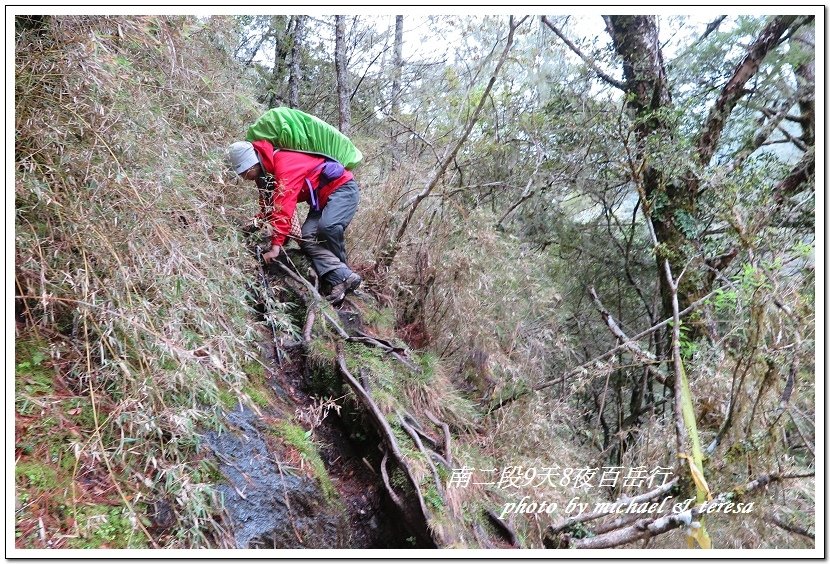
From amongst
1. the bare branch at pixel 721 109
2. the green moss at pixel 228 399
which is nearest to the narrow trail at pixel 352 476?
the green moss at pixel 228 399

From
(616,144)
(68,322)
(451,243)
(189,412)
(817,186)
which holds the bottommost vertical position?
(189,412)

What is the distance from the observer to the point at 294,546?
1.92 meters

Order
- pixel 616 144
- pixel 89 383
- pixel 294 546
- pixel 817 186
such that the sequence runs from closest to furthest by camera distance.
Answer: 1. pixel 89 383
2. pixel 294 546
3. pixel 817 186
4. pixel 616 144

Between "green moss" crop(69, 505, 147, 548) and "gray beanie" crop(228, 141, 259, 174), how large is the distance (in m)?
2.06

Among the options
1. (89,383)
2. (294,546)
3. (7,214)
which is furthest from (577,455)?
(7,214)

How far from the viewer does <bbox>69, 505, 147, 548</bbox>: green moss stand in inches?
57.0

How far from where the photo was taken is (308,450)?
2.29m

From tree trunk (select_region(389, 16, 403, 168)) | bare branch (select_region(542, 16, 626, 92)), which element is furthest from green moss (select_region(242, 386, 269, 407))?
bare branch (select_region(542, 16, 626, 92))

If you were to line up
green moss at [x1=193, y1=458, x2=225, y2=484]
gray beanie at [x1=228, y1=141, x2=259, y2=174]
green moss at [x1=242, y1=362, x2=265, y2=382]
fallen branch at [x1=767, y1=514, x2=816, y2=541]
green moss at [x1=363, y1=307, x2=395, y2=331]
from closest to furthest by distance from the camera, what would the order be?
1. green moss at [x1=193, y1=458, x2=225, y2=484]
2. fallen branch at [x1=767, y1=514, x2=816, y2=541]
3. green moss at [x1=242, y1=362, x2=265, y2=382]
4. gray beanie at [x1=228, y1=141, x2=259, y2=174]
5. green moss at [x1=363, y1=307, x2=395, y2=331]

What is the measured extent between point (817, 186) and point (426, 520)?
2.42 meters

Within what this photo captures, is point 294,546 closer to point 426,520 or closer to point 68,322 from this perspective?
point 426,520

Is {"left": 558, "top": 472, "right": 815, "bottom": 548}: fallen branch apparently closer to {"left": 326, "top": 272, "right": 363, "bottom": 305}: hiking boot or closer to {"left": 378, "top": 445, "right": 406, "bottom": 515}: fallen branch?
{"left": 378, "top": 445, "right": 406, "bottom": 515}: fallen branch

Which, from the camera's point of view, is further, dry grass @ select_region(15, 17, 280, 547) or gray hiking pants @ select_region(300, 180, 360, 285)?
gray hiking pants @ select_region(300, 180, 360, 285)

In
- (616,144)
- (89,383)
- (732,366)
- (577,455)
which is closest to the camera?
(89,383)
